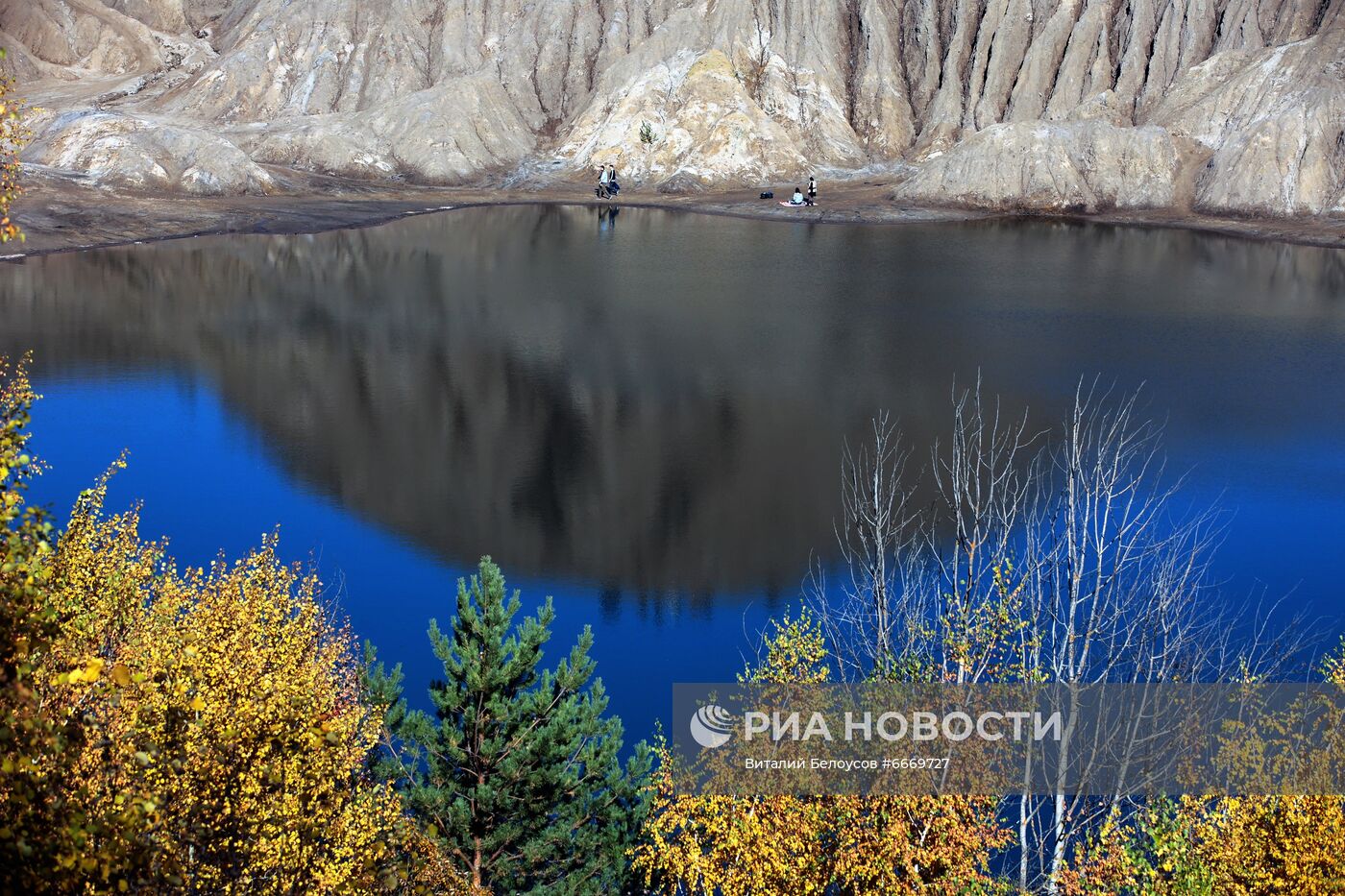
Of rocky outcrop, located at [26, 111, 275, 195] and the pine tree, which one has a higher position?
rocky outcrop, located at [26, 111, 275, 195]

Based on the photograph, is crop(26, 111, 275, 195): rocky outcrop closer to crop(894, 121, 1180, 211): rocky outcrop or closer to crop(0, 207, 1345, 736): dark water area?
crop(0, 207, 1345, 736): dark water area

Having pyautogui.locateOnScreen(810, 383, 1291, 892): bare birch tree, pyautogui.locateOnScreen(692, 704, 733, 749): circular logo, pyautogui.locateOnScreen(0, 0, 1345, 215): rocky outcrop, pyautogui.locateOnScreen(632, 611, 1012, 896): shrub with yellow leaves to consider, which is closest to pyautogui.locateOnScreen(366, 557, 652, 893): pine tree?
pyautogui.locateOnScreen(692, 704, 733, 749): circular logo

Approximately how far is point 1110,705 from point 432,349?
38.4m

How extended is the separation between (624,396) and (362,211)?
181 ft

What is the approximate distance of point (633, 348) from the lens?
5400cm

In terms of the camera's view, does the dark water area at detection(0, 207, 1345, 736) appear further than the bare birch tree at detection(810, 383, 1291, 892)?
Yes

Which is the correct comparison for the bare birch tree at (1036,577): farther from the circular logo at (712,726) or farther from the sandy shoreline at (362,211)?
the sandy shoreline at (362,211)

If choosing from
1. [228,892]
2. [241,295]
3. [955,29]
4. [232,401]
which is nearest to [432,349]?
[232,401]

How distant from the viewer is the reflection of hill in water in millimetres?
38062

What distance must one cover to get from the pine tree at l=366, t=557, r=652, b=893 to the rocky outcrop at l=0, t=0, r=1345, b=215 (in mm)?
86868

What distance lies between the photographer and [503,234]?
8650cm

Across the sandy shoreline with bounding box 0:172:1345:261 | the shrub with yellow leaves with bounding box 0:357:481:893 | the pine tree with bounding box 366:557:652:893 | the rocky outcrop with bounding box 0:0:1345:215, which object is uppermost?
the rocky outcrop with bounding box 0:0:1345:215

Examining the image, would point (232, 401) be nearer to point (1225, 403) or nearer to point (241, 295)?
point (241, 295)

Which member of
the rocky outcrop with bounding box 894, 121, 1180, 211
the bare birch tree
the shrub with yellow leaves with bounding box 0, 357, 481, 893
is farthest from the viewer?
the rocky outcrop with bounding box 894, 121, 1180, 211
